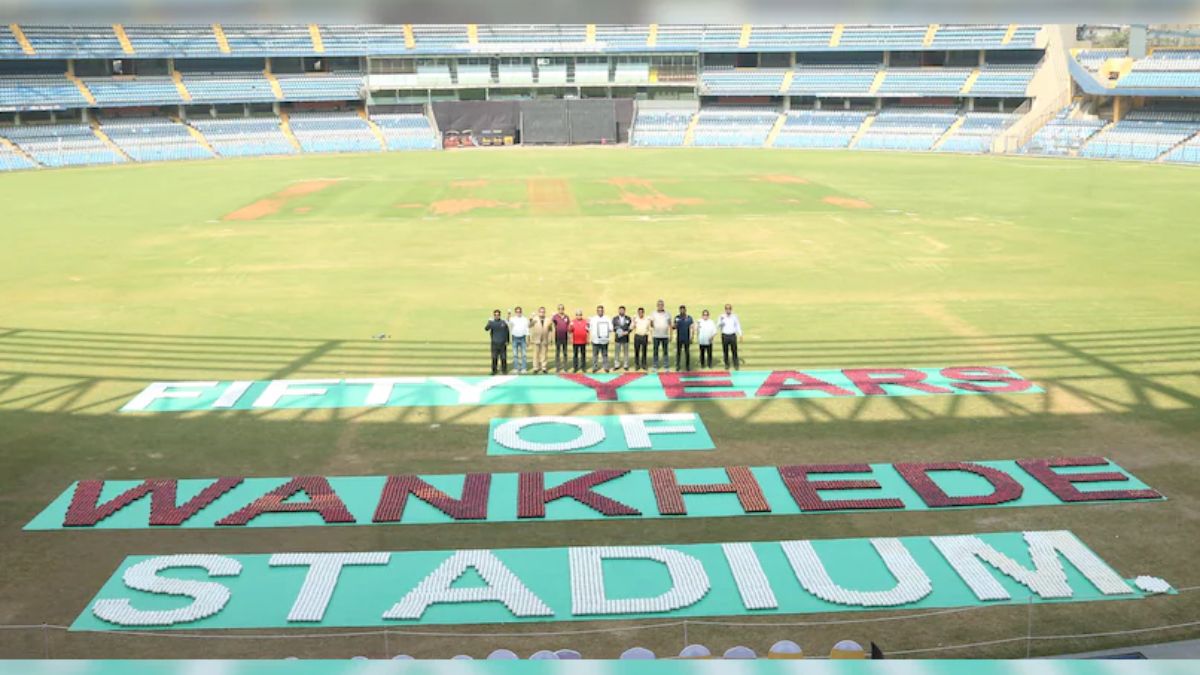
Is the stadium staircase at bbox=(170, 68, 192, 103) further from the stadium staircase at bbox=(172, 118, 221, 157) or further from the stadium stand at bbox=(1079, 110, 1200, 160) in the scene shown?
the stadium stand at bbox=(1079, 110, 1200, 160)

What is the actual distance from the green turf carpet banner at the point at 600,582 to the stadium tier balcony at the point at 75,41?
77.1m

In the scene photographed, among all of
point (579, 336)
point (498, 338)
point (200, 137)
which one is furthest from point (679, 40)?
point (498, 338)

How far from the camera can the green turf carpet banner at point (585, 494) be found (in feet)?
46.0

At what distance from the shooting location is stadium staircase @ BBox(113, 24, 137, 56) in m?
81.8

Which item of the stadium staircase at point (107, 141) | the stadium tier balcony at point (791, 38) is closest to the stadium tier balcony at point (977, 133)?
the stadium tier balcony at point (791, 38)

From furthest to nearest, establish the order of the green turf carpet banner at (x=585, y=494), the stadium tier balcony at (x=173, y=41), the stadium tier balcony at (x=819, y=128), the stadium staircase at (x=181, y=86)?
1. the stadium tier balcony at (x=173, y=41)
2. the stadium staircase at (x=181, y=86)
3. the stadium tier balcony at (x=819, y=128)
4. the green turf carpet banner at (x=585, y=494)

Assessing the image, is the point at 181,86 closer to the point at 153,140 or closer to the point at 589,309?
the point at 153,140

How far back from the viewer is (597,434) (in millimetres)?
17094

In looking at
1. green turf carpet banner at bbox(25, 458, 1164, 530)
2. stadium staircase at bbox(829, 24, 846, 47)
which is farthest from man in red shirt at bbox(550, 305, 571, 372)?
stadium staircase at bbox(829, 24, 846, 47)

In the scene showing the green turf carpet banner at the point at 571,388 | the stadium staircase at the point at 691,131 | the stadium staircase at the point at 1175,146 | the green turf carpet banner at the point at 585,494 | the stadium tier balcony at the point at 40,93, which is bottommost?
the green turf carpet banner at the point at 585,494

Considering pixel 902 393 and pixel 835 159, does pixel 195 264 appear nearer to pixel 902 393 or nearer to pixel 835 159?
pixel 902 393

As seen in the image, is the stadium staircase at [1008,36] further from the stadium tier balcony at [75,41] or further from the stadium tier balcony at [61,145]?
the stadium tier balcony at [75,41]

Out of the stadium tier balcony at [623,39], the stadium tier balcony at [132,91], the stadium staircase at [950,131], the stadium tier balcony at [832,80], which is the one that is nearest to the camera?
the stadium staircase at [950,131]

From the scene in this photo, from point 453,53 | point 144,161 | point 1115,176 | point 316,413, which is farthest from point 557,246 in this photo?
point 453,53
